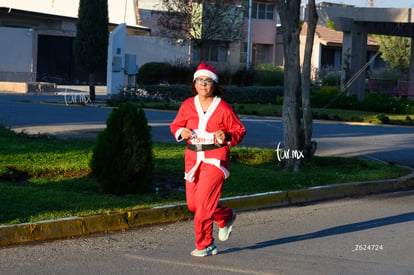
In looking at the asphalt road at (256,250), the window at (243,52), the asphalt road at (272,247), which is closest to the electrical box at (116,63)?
the asphalt road at (272,247)

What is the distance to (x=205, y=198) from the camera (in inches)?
268

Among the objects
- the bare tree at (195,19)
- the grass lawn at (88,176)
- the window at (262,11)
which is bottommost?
the grass lawn at (88,176)

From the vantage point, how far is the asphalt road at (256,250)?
21.7 ft

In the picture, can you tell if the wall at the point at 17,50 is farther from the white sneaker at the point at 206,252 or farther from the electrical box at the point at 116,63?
the white sneaker at the point at 206,252

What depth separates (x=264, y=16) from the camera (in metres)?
56.1

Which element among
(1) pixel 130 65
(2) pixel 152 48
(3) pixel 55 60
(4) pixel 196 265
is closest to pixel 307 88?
(4) pixel 196 265

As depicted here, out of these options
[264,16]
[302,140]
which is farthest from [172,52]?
[302,140]

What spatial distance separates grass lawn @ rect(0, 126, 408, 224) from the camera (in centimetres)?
840

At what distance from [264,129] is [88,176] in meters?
9.62

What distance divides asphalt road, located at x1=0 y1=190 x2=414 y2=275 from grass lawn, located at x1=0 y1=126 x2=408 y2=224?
69 centimetres

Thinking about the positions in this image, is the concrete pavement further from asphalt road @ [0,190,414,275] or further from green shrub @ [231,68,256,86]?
green shrub @ [231,68,256,86]

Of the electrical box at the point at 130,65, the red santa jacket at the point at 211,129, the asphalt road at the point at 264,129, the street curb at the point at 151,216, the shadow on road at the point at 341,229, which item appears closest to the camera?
the red santa jacket at the point at 211,129

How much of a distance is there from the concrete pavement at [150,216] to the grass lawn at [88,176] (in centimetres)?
20

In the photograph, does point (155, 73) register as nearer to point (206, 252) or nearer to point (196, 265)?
point (206, 252)
